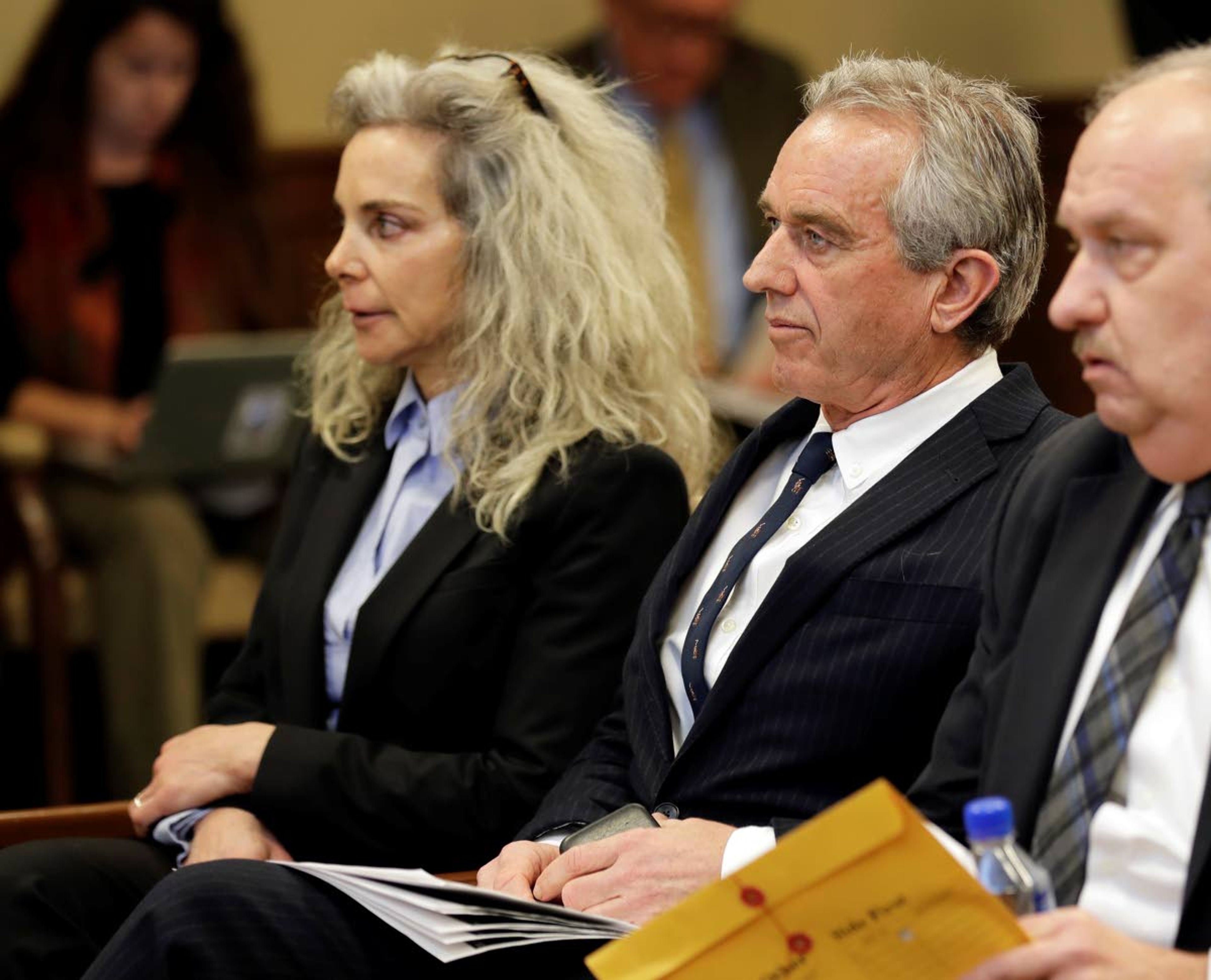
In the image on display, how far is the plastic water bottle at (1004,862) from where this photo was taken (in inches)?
56.4

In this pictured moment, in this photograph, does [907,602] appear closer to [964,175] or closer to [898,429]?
[898,429]

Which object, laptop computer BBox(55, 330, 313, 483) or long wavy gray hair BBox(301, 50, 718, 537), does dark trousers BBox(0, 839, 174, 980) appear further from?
laptop computer BBox(55, 330, 313, 483)

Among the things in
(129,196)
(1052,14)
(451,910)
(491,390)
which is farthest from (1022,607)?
(1052,14)

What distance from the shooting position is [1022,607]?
1.66 metres

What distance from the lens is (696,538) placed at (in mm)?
2170

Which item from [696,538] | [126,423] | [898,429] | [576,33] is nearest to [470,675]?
[696,538]

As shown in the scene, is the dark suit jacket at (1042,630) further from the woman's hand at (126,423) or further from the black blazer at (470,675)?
the woman's hand at (126,423)

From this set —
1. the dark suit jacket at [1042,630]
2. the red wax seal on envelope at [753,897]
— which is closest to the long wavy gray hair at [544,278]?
the dark suit jacket at [1042,630]

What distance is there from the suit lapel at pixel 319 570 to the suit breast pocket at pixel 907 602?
0.83m

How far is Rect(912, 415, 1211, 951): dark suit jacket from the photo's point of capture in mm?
1561

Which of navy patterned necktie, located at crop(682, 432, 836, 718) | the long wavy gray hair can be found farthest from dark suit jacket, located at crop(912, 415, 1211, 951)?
the long wavy gray hair

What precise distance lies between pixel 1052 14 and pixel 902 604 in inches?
190

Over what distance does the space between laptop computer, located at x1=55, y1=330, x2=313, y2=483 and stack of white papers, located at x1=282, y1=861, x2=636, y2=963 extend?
2.48 metres

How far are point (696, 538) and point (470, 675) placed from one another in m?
0.40
